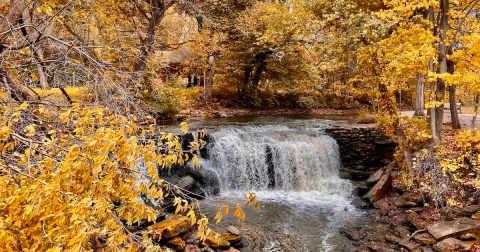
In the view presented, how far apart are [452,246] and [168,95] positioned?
11831 millimetres

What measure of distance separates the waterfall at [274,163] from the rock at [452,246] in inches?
180

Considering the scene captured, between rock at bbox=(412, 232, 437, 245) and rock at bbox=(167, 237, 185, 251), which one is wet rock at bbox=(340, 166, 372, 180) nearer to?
rock at bbox=(412, 232, 437, 245)

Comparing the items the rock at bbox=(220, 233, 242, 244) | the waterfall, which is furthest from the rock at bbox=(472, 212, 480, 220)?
the rock at bbox=(220, 233, 242, 244)

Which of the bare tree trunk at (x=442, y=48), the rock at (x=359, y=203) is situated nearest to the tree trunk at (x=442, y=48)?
the bare tree trunk at (x=442, y=48)

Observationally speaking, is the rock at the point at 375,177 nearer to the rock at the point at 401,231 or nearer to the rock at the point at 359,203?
the rock at the point at 359,203

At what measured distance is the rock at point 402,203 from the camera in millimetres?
9941

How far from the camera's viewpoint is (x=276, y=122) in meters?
17.5

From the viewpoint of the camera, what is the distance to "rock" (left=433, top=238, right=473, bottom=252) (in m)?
7.27

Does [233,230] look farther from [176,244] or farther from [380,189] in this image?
[380,189]

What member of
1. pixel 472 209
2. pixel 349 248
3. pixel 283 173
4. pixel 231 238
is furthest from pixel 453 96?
pixel 231 238

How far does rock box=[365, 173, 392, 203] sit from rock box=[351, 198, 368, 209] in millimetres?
240

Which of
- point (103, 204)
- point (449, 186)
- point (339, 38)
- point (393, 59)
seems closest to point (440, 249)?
point (449, 186)

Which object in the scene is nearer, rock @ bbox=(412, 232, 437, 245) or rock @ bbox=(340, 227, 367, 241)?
rock @ bbox=(412, 232, 437, 245)

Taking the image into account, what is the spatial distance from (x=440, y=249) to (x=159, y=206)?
22.6 ft
